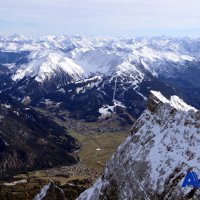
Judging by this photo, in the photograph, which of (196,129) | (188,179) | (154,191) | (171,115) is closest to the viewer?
(188,179)

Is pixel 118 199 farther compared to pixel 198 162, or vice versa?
pixel 118 199

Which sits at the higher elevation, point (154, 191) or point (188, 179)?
point (188, 179)

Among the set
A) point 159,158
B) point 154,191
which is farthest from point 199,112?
point 154,191

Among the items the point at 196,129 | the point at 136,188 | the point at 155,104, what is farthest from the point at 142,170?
the point at 155,104

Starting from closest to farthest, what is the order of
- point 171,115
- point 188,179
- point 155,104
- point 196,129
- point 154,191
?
point 188,179 → point 154,191 → point 196,129 → point 171,115 → point 155,104

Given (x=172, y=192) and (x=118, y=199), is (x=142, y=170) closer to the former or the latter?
(x=118, y=199)

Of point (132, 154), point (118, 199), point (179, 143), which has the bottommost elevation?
point (118, 199)
